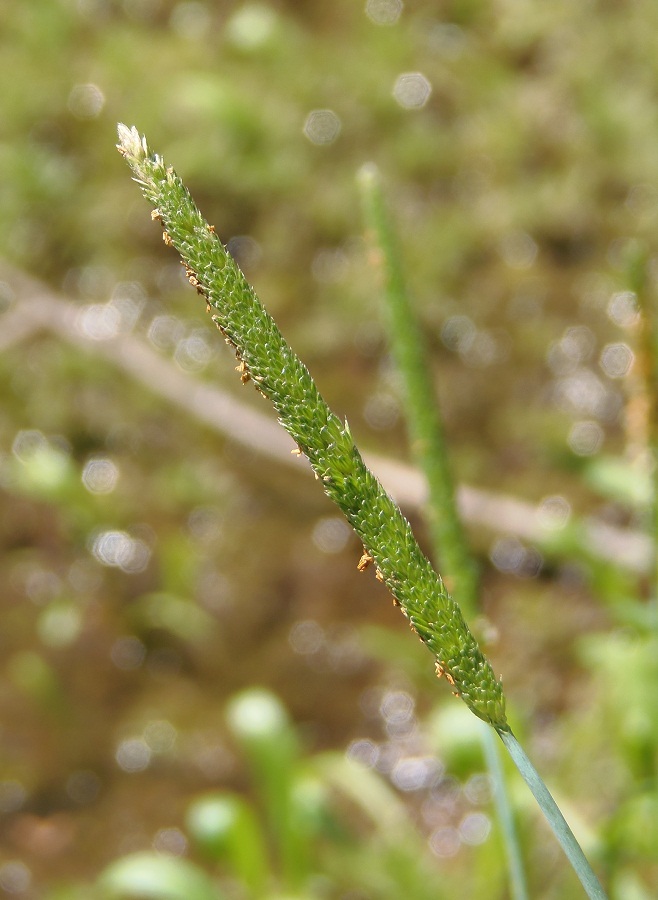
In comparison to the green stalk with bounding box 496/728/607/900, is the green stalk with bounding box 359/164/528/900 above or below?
above

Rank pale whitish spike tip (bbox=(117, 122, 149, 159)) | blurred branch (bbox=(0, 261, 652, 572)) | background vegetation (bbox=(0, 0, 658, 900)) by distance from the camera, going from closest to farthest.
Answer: pale whitish spike tip (bbox=(117, 122, 149, 159)), background vegetation (bbox=(0, 0, 658, 900)), blurred branch (bbox=(0, 261, 652, 572))

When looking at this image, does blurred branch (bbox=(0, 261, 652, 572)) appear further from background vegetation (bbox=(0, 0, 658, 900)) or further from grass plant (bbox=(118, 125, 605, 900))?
grass plant (bbox=(118, 125, 605, 900))

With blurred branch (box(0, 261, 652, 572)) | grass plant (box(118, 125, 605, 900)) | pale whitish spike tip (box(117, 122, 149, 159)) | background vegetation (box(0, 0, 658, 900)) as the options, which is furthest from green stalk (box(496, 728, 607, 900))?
blurred branch (box(0, 261, 652, 572))

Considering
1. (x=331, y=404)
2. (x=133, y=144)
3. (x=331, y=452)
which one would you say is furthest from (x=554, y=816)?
(x=331, y=404)

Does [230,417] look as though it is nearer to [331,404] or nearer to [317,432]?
[331,404]

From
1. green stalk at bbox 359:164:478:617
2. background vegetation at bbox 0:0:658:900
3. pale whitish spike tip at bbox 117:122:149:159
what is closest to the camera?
pale whitish spike tip at bbox 117:122:149:159

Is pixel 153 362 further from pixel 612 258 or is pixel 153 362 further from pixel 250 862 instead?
pixel 250 862
